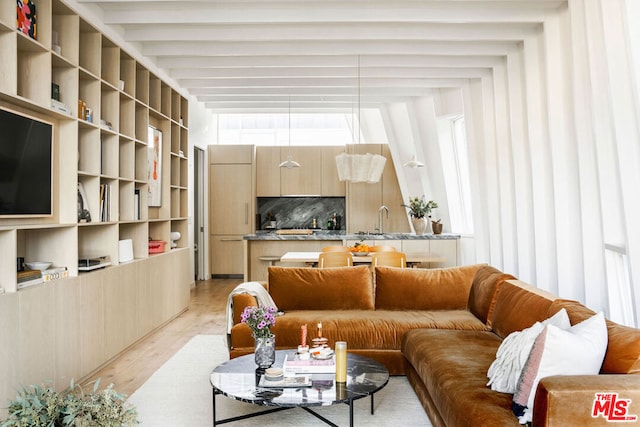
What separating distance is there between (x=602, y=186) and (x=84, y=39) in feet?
13.6

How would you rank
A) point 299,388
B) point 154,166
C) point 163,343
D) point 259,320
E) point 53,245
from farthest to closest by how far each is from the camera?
1. point 154,166
2. point 163,343
3. point 53,245
4. point 259,320
5. point 299,388

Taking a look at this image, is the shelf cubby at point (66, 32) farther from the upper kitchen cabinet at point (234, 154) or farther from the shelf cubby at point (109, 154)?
the upper kitchen cabinet at point (234, 154)

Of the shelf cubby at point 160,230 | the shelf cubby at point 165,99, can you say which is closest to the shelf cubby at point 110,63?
the shelf cubby at point 165,99

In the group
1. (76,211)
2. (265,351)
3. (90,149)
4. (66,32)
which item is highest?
(66,32)

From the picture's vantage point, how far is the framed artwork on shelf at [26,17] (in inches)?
120

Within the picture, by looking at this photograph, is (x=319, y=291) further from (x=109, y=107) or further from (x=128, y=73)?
(x=128, y=73)

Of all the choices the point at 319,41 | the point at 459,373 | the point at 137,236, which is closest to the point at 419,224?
the point at 319,41

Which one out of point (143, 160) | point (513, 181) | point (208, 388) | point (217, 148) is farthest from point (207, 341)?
point (217, 148)

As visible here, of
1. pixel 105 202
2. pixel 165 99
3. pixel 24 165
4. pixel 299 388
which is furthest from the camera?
pixel 165 99

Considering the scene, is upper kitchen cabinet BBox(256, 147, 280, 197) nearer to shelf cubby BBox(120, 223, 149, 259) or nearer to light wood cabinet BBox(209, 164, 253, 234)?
light wood cabinet BBox(209, 164, 253, 234)

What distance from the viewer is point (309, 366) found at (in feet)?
8.93

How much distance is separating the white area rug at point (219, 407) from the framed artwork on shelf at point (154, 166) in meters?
2.22

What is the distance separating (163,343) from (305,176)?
205 inches

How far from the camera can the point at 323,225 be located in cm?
977
